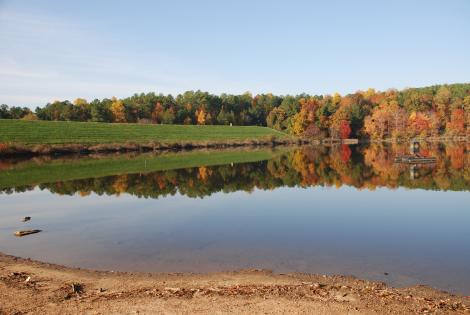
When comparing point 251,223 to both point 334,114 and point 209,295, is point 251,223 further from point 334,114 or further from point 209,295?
point 334,114

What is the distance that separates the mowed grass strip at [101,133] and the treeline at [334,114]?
63.8 feet

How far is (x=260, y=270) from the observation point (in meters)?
11.9

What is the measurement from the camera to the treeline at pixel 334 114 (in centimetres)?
11562

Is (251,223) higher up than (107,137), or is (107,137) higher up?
(107,137)

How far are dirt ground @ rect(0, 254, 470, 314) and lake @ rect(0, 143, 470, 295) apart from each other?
1116 millimetres

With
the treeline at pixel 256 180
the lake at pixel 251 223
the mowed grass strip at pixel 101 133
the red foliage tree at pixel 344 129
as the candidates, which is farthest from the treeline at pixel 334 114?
the lake at pixel 251 223

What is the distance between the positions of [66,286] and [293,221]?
11.2 m

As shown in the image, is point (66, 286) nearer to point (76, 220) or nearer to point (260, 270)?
point (260, 270)

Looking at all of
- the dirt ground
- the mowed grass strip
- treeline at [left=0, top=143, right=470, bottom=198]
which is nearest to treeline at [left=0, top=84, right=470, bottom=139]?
the mowed grass strip

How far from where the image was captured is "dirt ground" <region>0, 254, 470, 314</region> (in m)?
8.82

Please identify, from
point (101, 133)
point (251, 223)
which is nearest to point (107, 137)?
point (101, 133)

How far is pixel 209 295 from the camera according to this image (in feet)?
31.6

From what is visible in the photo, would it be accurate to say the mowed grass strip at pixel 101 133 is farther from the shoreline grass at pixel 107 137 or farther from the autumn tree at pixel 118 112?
the autumn tree at pixel 118 112

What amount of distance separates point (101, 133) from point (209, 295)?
70792mm
